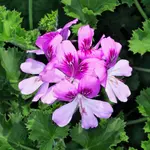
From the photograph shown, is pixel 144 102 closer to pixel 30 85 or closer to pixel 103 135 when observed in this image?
pixel 103 135

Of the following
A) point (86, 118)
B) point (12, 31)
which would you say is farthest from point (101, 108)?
point (12, 31)

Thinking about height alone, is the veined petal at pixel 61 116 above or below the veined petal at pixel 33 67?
below

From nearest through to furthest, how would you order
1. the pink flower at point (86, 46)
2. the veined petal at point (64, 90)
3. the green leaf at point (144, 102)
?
the veined petal at point (64, 90), the pink flower at point (86, 46), the green leaf at point (144, 102)

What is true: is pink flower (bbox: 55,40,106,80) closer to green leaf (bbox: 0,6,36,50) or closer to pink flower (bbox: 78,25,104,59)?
pink flower (bbox: 78,25,104,59)

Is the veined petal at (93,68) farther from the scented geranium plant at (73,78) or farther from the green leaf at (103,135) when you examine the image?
the green leaf at (103,135)

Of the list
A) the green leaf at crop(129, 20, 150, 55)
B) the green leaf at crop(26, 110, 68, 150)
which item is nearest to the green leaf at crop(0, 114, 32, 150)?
the green leaf at crop(26, 110, 68, 150)

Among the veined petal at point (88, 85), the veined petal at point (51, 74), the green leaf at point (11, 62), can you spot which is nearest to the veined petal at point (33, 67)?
the veined petal at point (51, 74)

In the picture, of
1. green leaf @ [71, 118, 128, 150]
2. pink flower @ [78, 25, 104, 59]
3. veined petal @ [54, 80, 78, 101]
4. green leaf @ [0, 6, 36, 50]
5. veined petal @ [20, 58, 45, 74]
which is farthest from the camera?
green leaf @ [0, 6, 36, 50]
